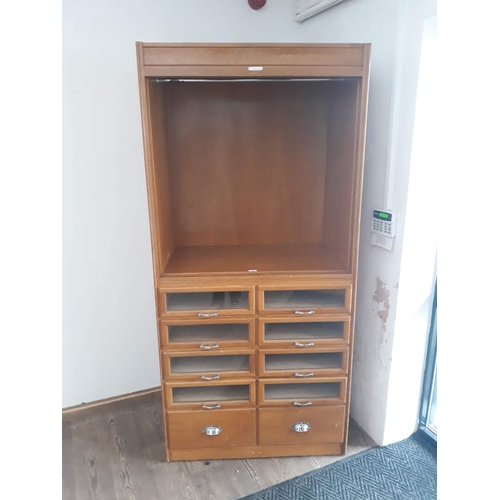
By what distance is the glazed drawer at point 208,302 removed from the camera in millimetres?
1544

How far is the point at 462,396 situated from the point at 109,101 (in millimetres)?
1799

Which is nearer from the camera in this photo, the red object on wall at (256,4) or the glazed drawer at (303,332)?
the glazed drawer at (303,332)

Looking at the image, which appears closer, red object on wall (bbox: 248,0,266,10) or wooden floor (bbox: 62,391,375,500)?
wooden floor (bbox: 62,391,375,500)

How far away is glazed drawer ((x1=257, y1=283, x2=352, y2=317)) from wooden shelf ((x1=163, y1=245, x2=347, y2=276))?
0.24 feet

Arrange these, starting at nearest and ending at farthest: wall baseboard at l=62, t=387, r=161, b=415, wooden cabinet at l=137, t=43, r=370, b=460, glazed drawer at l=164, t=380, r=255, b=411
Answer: wooden cabinet at l=137, t=43, r=370, b=460, glazed drawer at l=164, t=380, r=255, b=411, wall baseboard at l=62, t=387, r=161, b=415

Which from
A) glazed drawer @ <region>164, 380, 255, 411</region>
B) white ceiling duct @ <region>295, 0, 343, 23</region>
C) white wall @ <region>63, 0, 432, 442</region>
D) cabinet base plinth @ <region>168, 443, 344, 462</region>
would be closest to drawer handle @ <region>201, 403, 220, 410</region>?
glazed drawer @ <region>164, 380, 255, 411</region>

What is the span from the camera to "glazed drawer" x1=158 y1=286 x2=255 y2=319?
5.07 ft

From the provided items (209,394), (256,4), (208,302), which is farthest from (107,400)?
(256,4)

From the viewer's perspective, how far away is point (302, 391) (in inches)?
68.7

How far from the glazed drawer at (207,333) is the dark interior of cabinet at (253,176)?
22 centimetres

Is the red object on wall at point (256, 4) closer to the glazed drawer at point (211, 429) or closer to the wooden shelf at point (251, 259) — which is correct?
the wooden shelf at point (251, 259)

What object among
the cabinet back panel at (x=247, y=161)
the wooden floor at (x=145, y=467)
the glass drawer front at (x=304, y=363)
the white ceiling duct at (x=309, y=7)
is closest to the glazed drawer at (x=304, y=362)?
the glass drawer front at (x=304, y=363)

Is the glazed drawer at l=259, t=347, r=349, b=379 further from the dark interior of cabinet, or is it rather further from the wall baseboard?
the wall baseboard

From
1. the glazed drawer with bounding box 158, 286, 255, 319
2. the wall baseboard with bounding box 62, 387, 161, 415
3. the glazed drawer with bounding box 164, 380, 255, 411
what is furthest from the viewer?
the wall baseboard with bounding box 62, 387, 161, 415
